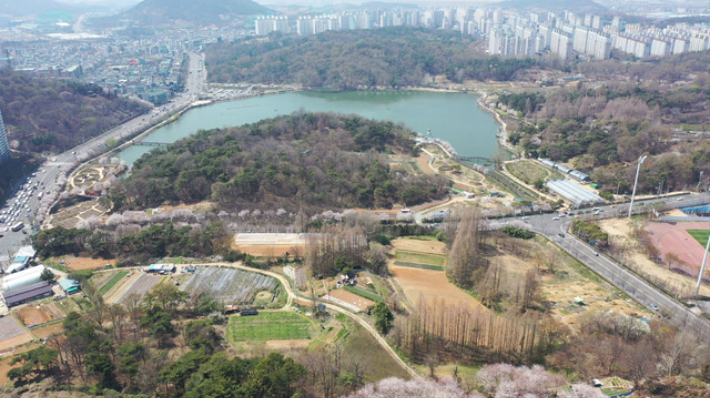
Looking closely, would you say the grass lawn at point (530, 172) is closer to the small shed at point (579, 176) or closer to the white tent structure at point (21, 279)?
the small shed at point (579, 176)

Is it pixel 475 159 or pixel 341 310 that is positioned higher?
pixel 475 159

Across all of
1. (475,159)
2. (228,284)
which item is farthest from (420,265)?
(475,159)

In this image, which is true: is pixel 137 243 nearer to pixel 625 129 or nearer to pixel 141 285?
pixel 141 285

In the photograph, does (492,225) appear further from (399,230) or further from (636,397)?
(636,397)

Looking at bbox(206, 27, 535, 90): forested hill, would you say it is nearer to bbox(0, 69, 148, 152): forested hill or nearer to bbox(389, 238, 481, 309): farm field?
bbox(0, 69, 148, 152): forested hill

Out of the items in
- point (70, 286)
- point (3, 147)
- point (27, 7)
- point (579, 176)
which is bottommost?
point (70, 286)

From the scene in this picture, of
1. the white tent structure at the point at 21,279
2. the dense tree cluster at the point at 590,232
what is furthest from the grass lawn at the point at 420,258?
the white tent structure at the point at 21,279

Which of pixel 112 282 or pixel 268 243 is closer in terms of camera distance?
pixel 112 282
